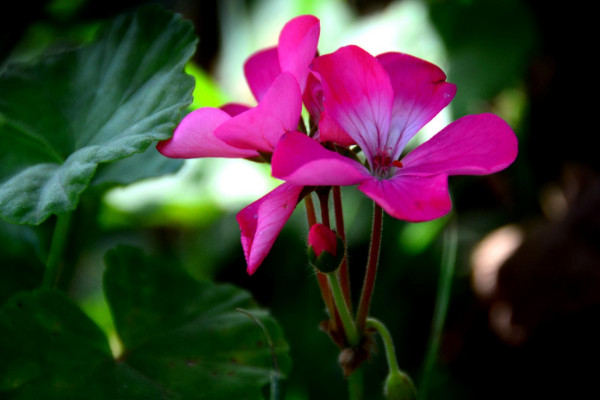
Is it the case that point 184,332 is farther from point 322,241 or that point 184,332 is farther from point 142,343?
point 322,241

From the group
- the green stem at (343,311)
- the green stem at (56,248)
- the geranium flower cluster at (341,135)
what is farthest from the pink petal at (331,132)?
the green stem at (56,248)

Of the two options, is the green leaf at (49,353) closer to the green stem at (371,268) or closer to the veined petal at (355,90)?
the green stem at (371,268)

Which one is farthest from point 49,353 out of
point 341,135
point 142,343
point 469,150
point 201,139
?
point 469,150

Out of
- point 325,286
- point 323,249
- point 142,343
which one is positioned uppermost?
point 323,249

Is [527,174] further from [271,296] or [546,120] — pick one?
[271,296]

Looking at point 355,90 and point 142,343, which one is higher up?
point 355,90

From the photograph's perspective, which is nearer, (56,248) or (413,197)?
(413,197)

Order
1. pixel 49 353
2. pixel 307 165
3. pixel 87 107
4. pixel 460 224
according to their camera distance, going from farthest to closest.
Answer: pixel 460 224, pixel 87 107, pixel 49 353, pixel 307 165
